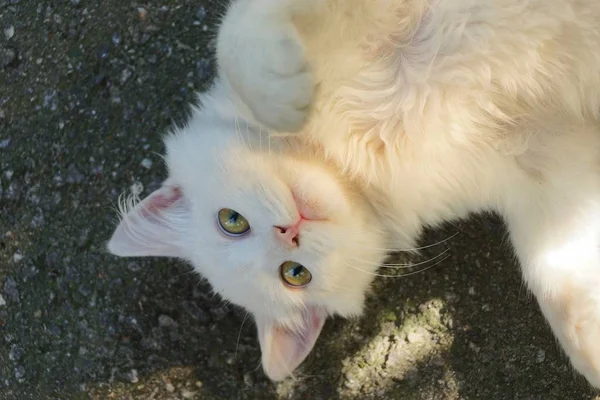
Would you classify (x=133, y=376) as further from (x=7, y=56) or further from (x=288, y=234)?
(x=7, y=56)

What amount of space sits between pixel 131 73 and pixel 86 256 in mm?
774

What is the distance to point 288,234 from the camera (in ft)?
4.57

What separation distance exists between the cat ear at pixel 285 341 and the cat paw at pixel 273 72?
0.69 meters

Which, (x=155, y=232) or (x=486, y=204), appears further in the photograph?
(x=155, y=232)

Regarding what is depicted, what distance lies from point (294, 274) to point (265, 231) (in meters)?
0.18

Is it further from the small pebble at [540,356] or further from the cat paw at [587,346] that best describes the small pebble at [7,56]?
the small pebble at [540,356]

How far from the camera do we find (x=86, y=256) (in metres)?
2.25

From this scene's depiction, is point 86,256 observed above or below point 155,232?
below

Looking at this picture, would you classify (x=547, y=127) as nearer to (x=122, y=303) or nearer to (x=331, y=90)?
(x=331, y=90)

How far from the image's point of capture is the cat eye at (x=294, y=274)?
1521 millimetres

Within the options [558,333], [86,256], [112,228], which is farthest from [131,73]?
[558,333]

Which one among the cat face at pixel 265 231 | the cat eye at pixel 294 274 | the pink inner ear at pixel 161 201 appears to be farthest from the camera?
the pink inner ear at pixel 161 201

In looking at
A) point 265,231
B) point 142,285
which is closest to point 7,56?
point 142,285

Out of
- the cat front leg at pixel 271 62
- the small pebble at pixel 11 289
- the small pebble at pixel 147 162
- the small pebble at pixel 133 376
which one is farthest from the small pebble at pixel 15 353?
the cat front leg at pixel 271 62
